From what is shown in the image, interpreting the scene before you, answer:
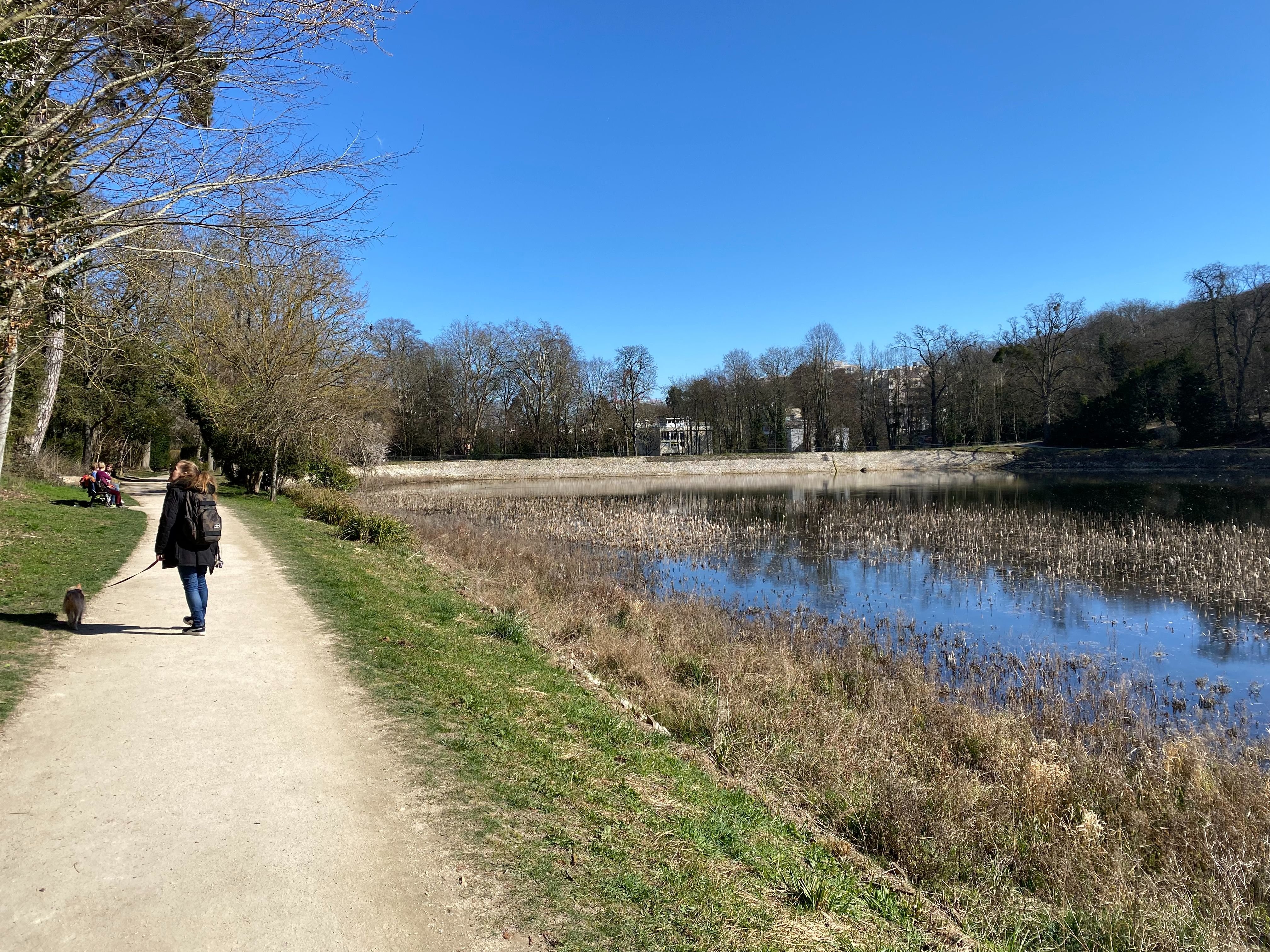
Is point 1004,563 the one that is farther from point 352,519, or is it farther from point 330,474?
point 330,474

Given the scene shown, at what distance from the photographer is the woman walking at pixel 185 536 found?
700 centimetres

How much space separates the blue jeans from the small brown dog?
89cm

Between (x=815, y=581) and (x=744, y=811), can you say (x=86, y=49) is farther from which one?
(x=815, y=581)

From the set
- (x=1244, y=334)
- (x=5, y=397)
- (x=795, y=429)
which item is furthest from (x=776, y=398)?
(x=5, y=397)

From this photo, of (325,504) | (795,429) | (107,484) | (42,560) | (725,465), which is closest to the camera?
(42,560)

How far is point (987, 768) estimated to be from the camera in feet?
21.5

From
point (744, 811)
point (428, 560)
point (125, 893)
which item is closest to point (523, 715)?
point (744, 811)

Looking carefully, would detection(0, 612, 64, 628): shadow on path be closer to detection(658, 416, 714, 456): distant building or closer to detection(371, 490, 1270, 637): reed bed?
detection(371, 490, 1270, 637): reed bed

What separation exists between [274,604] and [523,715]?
4.82 m

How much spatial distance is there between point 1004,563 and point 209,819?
1766 cm

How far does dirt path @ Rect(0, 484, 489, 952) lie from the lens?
118 inches

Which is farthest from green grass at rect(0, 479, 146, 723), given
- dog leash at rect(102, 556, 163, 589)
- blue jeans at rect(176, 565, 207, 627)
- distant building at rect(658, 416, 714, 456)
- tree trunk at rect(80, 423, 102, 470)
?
distant building at rect(658, 416, 714, 456)

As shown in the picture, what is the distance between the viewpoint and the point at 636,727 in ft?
20.0

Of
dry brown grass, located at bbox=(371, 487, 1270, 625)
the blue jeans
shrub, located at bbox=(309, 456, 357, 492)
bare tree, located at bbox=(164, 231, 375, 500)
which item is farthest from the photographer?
shrub, located at bbox=(309, 456, 357, 492)
